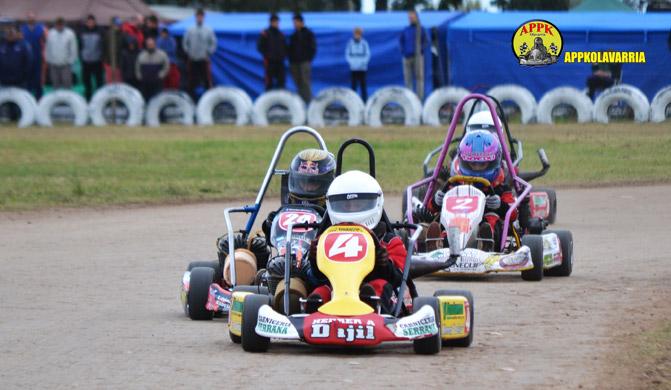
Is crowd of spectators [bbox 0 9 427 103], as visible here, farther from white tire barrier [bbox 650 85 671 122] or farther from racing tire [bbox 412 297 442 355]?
racing tire [bbox 412 297 442 355]

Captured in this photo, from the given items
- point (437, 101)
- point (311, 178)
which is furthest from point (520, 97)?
point (311, 178)

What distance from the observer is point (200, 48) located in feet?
93.4

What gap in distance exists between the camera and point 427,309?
7602 millimetres

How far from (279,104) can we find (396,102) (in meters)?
2.50

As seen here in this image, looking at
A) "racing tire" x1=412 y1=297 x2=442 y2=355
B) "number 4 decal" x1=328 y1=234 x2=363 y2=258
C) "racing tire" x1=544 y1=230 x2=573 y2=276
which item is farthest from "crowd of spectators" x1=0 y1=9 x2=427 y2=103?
"racing tire" x1=412 y1=297 x2=442 y2=355

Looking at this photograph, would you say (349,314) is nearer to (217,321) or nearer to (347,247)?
(347,247)

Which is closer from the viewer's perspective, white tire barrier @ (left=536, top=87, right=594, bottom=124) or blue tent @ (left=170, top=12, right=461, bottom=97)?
white tire barrier @ (left=536, top=87, right=594, bottom=124)

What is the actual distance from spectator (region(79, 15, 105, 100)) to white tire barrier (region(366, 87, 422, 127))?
540cm

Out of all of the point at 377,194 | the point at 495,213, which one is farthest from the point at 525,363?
the point at 495,213

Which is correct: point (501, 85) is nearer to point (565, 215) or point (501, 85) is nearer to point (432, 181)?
point (565, 215)

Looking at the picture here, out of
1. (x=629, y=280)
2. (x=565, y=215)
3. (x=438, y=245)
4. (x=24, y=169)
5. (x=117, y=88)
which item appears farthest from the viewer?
(x=117, y=88)

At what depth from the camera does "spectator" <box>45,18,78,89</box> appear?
92.2ft

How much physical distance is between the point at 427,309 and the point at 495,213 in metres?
4.39

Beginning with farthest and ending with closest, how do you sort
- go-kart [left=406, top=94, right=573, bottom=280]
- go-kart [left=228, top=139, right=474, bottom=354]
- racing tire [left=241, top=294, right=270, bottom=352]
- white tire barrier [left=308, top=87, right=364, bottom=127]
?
white tire barrier [left=308, top=87, right=364, bottom=127], go-kart [left=406, top=94, right=573, bottom=280], racing tire [left=241, top=294, right=270, bottom=352], go-kart [left=228, top=139, right=474, bottom=354]
